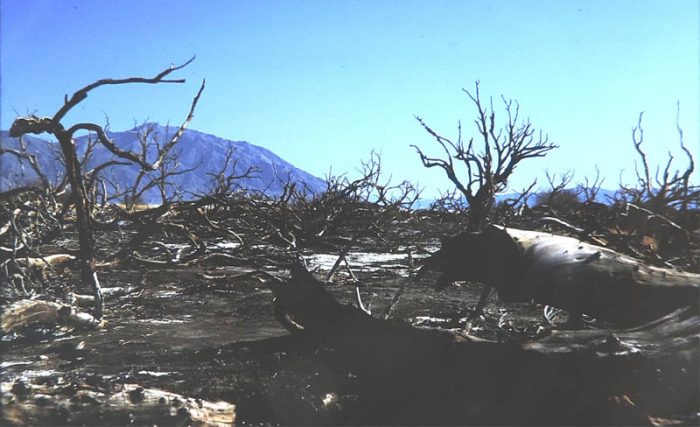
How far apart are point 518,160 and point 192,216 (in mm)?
6762

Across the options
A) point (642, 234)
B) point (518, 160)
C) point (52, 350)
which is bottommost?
point (52, 350)

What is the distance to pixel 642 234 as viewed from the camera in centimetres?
489

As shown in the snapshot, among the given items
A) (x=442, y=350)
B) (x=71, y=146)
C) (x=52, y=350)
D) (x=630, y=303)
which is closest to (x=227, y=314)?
(x=52, y=350)

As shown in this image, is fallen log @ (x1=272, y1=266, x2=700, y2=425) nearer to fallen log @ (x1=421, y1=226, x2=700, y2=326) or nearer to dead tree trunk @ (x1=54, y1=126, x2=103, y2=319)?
fallen log @ (x1=421, y1=226, x2=700, y2=326)

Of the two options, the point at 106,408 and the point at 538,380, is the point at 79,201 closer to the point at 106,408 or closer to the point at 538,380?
the point at 106,408

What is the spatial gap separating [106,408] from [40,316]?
2.43 meters

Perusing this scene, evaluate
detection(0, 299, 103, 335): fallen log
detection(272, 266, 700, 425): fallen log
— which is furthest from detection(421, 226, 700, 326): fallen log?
detection(0, 299, 103, 335): fallen log

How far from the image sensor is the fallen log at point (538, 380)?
2.72 m

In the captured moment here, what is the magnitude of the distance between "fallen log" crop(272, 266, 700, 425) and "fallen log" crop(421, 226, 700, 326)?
0.30 meters

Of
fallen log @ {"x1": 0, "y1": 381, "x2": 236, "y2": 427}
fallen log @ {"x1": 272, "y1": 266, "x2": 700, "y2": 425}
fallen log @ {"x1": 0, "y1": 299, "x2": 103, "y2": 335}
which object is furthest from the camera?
fallen log @ {"x1": 0, "y1": 299, "x2": 103, "y2": 335}

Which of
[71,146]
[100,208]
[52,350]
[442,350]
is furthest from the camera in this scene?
[100,208]

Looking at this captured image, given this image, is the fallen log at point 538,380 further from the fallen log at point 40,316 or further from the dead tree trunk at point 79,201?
the dead tree trunk at point 79,201

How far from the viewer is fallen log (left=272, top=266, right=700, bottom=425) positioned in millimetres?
2725

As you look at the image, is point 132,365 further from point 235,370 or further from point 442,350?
point 442,350
